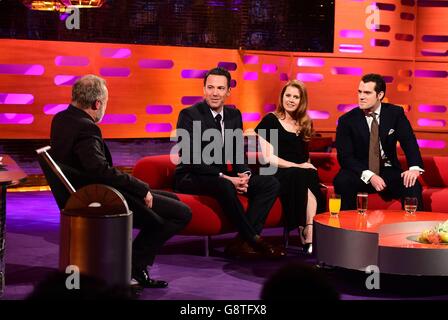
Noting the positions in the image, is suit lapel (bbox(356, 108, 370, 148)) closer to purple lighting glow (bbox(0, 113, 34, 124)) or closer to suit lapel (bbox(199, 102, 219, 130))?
suit lapel (bbox(199, 102, 219, 130))

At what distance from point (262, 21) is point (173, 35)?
99 centimetres

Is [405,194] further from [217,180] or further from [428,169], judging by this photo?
[217,180]

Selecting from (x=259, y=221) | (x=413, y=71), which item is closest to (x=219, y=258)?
(x=259, y=221)

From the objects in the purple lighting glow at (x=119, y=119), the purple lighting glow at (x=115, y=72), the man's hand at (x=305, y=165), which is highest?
the purple lighting glow at (x=115, y=72)

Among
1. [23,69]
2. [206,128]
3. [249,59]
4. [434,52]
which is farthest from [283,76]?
[206,128]

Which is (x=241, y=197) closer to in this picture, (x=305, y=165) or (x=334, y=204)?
(x=305, y=165)

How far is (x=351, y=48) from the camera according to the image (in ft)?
29.5

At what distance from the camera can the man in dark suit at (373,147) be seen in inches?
221

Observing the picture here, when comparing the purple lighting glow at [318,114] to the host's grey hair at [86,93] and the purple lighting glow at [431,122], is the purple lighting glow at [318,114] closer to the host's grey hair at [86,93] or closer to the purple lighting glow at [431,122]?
the purple lighting glow at [431,122]

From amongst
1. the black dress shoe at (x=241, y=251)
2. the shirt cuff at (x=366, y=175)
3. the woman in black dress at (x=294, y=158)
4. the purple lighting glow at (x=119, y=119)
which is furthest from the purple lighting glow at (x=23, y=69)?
the shirt cuff at (x=366, y=175)

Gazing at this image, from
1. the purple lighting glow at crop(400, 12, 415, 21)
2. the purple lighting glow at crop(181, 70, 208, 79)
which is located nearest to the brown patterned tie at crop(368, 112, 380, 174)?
the purple lighting glow at crop(181, 70, 208, 79)

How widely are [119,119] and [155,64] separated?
71 cm

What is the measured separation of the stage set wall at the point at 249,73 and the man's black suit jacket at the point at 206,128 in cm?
323

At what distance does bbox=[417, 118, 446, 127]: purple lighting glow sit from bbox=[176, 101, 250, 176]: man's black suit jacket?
4.28 m
